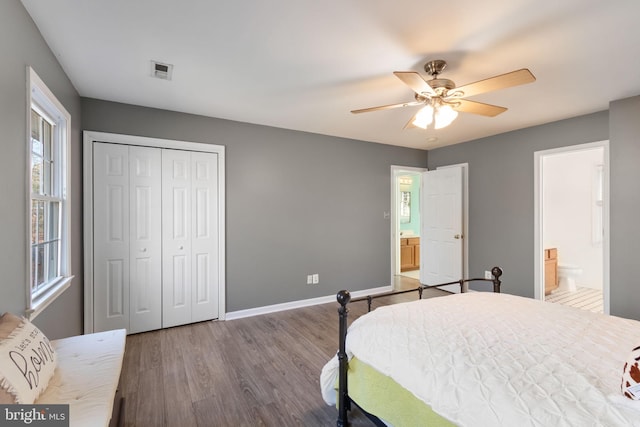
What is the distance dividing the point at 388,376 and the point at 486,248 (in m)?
3.59

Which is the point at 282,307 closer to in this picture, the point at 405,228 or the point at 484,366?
the point at 484,366

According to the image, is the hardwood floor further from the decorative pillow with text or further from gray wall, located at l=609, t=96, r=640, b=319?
gray wall, located at l=609, t=96, r=640, b=319

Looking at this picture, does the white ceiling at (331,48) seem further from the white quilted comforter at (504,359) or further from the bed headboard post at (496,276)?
the white quilted comforter at (504,359)

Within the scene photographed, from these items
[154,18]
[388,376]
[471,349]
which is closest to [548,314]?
[471,349]

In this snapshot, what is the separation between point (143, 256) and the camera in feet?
10.4

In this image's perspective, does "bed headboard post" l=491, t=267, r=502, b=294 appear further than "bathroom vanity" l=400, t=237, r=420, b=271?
No

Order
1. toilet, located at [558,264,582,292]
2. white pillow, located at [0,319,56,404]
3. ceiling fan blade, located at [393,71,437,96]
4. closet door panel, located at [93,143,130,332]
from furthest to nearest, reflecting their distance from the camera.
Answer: toilet, located at [558,264,582,292] → closet door panel, located at [93,143,130,332] → ceiling fan blade, located at [393,71,437,96] → white pillow, located at [0,319,56,404]

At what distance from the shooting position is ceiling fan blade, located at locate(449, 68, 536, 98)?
1731mm

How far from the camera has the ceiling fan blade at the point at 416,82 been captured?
180cm

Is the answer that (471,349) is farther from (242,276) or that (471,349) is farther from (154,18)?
(242,276)

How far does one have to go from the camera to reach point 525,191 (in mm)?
3916

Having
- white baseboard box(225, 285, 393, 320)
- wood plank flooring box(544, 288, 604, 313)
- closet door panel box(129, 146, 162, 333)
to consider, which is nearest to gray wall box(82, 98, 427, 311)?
white baseboard box(225, 285, 393, 320)

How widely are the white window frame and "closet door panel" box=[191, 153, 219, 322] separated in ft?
3.74

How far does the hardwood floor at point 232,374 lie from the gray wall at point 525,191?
2.58m
